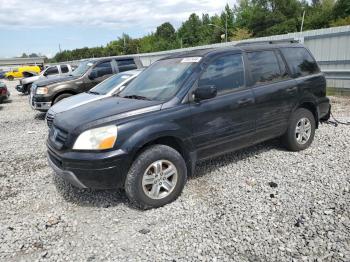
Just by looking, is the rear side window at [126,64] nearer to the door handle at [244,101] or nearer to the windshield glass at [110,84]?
the windshield glass at [110,84]

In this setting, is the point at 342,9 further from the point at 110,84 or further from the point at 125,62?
the point at 110,84

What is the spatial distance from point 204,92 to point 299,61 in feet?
7.97

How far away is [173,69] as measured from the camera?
4.87 metres

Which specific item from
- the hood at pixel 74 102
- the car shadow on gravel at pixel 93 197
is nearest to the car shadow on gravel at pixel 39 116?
the hood at pixel 74 102

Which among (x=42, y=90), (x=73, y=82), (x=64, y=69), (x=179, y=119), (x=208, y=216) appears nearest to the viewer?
(x=208, y=216)

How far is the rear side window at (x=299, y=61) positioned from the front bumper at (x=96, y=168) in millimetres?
3353

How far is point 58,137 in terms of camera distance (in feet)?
13.9

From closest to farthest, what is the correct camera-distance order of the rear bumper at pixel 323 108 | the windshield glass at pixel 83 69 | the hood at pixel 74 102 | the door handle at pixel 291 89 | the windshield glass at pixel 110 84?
the door handle at pixel 291 89 → the rear bumper at pixel 323 108 → the hood at pixel 74 102 → the windshield glass at pixel 110 84 → the windshield glass at pixel 83 69

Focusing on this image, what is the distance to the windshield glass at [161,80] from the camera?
449 cm

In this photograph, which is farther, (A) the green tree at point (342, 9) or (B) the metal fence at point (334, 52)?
(A) the green tree at point (342, 9)

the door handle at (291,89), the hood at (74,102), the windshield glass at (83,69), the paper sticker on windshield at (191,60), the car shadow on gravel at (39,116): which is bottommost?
the car shadow on gravel at (39,116)

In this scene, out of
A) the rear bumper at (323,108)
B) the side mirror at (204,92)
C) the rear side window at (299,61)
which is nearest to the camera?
the side mirror at (204,92)

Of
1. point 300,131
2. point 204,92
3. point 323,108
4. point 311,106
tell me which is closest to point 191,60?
point 204,92

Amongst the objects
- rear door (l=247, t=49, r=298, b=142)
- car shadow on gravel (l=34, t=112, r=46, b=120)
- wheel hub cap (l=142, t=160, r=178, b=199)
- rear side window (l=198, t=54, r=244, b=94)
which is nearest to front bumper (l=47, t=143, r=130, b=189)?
wheel hub cap (l=142, t=160, r=178, b=199)
